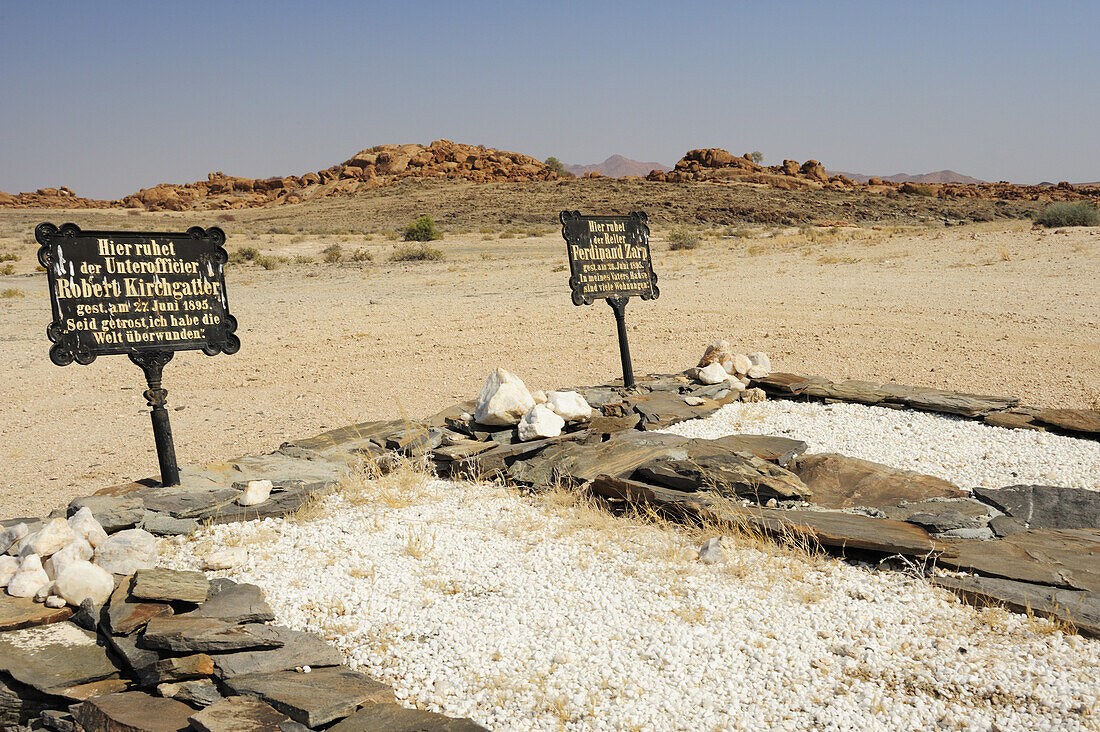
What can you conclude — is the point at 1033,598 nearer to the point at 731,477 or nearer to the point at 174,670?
the point at 731,477

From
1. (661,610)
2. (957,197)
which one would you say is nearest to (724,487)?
(661,610)

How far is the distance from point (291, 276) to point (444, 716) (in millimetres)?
21776

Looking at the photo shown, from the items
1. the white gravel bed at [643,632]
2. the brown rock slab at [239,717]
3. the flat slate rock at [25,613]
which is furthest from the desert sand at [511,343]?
the brown rock slab at [239,717]

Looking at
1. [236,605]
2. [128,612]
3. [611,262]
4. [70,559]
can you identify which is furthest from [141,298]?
[611,262]

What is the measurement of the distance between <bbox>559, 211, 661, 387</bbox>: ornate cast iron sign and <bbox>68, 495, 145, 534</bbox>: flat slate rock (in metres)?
4.59

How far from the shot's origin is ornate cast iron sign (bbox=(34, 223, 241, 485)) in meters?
5.26

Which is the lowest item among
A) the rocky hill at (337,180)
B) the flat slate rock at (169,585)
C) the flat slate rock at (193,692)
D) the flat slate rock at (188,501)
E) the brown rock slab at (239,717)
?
the flat slate rock at (193,692)

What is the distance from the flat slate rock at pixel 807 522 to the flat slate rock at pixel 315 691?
2519 millimetres

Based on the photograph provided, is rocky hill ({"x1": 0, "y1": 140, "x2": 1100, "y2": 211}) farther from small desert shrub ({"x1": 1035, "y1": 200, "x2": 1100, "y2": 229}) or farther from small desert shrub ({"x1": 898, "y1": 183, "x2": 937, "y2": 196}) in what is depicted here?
small desert shrub ({"x1": 1035, "y1": 200, "x2": 1100, "y2": 229})

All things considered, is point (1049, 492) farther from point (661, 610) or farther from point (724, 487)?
point (661, 610)

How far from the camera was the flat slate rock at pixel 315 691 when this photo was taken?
303 cm

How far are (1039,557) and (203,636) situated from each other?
4.28 metres

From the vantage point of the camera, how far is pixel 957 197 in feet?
208

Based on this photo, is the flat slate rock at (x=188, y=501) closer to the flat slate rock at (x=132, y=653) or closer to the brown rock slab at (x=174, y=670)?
the flat slate rock at (x=132, y=653)
